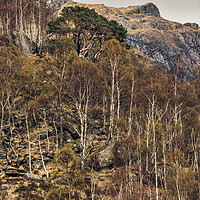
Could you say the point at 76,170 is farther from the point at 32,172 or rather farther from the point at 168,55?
the point at 168,55

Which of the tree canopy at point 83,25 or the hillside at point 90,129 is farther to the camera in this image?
the tree canopy at point 83,25

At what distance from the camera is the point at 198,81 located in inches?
1923

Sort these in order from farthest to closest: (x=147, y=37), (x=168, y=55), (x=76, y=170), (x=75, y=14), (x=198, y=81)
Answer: (x=147, y=37) → (x=168, y=55) → (x=198, y=81) → (x=75, y=14) → (x=76, y=170)

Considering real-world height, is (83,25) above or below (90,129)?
above

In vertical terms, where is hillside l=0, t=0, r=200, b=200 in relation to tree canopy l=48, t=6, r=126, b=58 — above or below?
below

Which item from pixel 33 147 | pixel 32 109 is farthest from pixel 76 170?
pixel 32 109

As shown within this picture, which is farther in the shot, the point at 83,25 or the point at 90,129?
the point at 83,25

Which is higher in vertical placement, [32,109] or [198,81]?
[198,81]

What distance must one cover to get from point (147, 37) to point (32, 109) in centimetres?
17032

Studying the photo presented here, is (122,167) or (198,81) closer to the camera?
(122,167)

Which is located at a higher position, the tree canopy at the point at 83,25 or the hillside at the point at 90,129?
the tree canopy at the point at 83,25

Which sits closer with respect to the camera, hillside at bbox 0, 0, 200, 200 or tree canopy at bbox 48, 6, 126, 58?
hillside at bbox 0, 0, 200, 200

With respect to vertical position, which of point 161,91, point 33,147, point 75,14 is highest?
point 75,14

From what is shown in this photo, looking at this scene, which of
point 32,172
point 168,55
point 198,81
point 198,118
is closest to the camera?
point 32,172
